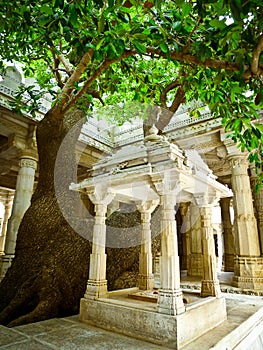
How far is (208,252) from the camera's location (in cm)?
455

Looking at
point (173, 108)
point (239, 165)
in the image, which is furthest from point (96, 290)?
point (239, 165)

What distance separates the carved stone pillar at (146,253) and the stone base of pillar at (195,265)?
635cm

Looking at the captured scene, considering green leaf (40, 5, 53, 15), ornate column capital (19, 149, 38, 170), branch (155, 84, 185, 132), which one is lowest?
green leaf (40, 5, 53, 15)

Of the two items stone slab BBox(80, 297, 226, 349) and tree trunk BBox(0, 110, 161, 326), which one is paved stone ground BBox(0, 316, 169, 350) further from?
tree trunk BBox(0, 110, 161, 326)

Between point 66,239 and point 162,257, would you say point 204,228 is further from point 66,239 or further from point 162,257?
point 66,239

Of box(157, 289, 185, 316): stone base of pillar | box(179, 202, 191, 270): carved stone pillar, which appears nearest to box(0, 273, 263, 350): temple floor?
box(157, 289, 185, 316): stone base of pillar

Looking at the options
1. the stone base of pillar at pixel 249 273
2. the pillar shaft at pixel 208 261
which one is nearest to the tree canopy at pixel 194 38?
the pillar shaft at pixel 208 261

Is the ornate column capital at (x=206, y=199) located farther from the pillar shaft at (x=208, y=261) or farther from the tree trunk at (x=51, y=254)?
the tree trunk at (x=51, y=254)

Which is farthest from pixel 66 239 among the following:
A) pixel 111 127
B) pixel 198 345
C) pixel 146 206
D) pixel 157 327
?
pixel 111 127

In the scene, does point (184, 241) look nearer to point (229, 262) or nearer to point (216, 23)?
point (229, 262)

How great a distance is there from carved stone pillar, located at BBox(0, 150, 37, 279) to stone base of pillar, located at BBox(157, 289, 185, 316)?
264 inches

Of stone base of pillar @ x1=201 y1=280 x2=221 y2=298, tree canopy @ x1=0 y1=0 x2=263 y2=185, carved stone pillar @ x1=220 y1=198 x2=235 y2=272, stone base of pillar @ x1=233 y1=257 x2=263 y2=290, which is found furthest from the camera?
carved stone pillar @ x1=220 y1=198 x2=235 y2=272

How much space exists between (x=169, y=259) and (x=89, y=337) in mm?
1559

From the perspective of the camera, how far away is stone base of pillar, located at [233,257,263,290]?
23.5 feet
